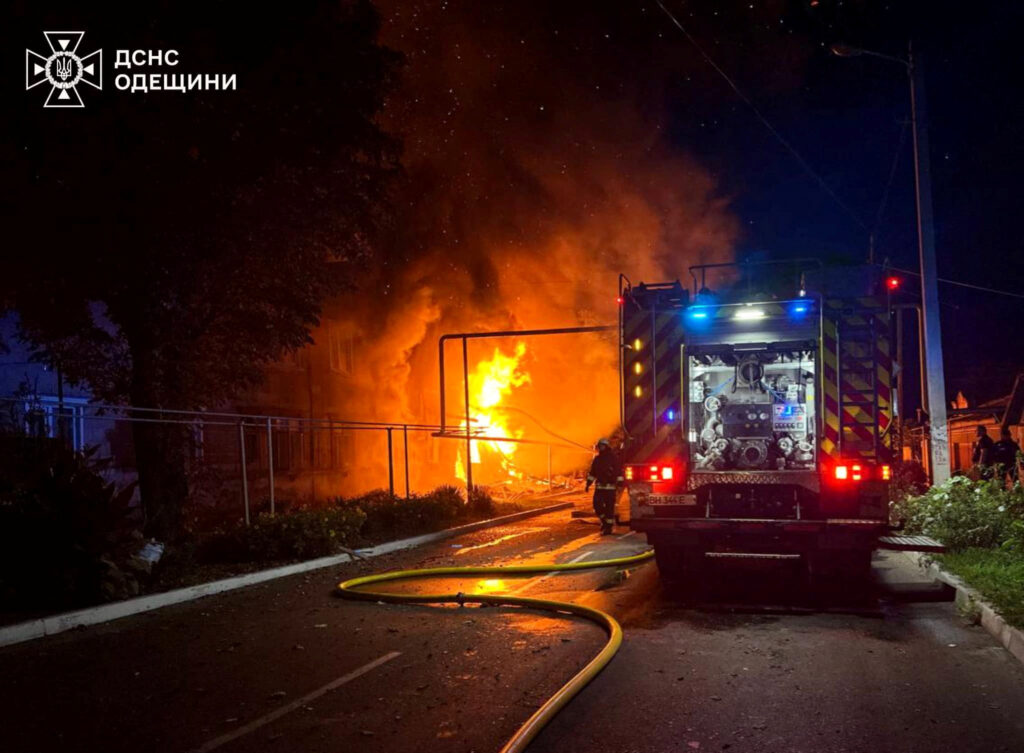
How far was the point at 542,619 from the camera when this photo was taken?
7371mm

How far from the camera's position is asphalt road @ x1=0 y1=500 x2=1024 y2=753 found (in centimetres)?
444

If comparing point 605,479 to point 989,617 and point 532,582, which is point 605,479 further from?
point 989,617

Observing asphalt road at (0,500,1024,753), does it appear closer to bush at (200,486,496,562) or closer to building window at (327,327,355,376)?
bush at (200,486,496,562)

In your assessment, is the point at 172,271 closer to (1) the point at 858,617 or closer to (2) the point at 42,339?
(2) the point at 42,339

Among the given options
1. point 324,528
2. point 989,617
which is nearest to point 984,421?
point 989,617

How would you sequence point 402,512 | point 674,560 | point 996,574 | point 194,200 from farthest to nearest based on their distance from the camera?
point 402,512 < point 194,200 < point 674,560 < point 996,574

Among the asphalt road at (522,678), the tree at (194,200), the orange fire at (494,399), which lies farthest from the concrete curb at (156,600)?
the orange fire at (494,399)

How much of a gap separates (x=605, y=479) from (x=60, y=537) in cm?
867

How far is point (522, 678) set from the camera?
5.46 m

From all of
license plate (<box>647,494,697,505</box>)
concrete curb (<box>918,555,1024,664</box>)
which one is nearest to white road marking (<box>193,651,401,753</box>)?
license plate (<box>647,494,697,505</box>)

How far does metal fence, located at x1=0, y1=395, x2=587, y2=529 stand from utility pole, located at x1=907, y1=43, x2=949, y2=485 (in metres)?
9.25

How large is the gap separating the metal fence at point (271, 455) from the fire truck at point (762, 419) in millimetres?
5917

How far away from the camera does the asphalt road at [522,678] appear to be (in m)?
4.44

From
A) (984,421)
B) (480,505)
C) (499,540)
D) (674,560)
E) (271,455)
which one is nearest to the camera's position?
(674,560)
